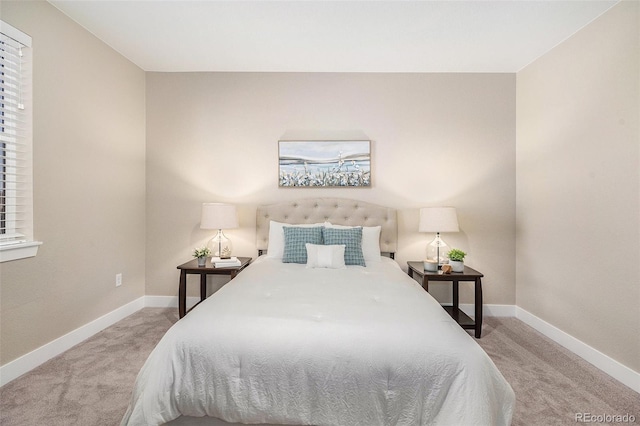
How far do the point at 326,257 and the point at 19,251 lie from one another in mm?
2295

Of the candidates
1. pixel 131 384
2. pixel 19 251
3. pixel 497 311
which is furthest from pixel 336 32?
pixel 497 311

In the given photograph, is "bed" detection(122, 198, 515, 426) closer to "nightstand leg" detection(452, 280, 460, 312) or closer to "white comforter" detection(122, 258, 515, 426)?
"white comforter" detection(122, 258, 515, 426)

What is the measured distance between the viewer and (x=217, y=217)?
3129 mm

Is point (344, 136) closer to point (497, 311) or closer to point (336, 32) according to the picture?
point (336, 32)

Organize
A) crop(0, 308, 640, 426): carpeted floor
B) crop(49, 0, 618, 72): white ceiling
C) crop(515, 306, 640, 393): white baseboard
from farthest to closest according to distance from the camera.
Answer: crop(49, 0, 618, 72): white ceiling → crop(515, 306, 640, 393): white baseboard → crop(0, 308, 640, 426): carpeted floor

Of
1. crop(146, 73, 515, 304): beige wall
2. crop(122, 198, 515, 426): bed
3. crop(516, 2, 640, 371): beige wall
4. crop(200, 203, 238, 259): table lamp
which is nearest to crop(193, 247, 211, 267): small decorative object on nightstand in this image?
crop(200, 203, 238, 259): table lamp

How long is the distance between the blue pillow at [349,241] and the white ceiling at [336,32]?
1814 mm

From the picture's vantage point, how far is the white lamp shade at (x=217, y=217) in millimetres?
3116

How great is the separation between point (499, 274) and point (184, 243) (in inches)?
147

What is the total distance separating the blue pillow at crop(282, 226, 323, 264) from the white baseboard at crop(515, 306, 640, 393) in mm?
2396

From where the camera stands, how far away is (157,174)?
362cm

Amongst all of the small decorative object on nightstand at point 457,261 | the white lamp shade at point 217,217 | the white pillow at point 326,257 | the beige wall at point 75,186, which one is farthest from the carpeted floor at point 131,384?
the white pillow at point 326,257

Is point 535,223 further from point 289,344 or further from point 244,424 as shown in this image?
point 244,424

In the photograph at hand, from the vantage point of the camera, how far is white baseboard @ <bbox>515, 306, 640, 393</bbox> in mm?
2143
